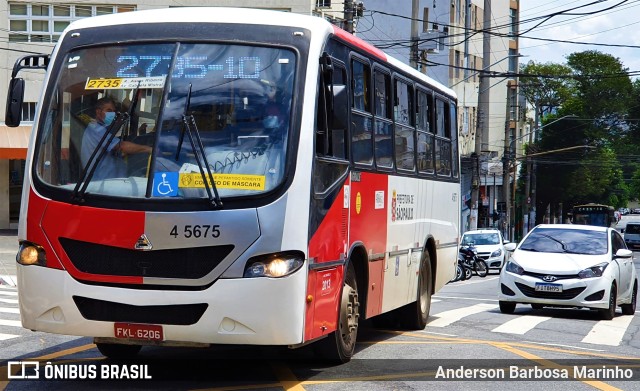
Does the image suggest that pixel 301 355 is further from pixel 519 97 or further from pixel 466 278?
pixel 519 97

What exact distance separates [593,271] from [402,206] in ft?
22.1

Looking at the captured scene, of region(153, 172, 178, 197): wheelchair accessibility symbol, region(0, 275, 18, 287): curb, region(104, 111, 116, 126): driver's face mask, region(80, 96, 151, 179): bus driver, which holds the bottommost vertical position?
region(0, 275, 18, 287): curb

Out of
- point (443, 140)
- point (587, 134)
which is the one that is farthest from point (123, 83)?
point (587, 134)

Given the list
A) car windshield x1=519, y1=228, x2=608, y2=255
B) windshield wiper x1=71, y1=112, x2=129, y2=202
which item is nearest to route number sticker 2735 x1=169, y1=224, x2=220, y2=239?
windshield wiper x1=71, y1=112, x2=129, y2=202

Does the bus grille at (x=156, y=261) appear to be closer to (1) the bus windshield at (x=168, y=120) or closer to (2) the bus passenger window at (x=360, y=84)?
(1) the bus windshield at (x=168, y=120)

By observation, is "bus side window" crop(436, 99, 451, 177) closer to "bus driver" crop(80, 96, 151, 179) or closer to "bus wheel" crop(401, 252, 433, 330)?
"bus wheel" crop(401, 252, 433, 330)

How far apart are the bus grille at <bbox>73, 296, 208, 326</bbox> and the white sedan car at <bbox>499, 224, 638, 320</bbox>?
10.8 metres

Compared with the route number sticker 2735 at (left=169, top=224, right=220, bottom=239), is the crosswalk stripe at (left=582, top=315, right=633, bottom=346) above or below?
below

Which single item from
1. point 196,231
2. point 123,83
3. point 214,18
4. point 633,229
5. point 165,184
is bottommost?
point 633,229

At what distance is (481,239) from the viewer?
4144cm

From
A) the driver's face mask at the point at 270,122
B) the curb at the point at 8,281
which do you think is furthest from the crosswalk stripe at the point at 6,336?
the curb at the point at 8,281

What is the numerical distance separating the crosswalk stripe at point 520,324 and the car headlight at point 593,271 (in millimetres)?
936

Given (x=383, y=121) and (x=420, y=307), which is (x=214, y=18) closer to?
(x=383, y=121)

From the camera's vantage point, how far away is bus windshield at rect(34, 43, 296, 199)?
8.63 meters
